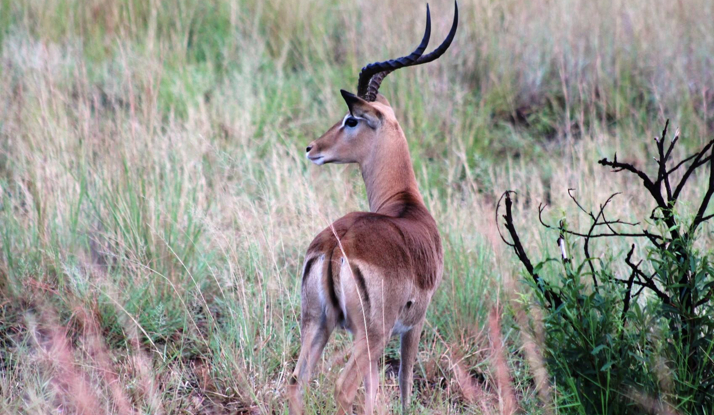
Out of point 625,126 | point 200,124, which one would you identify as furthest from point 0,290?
point 625,126

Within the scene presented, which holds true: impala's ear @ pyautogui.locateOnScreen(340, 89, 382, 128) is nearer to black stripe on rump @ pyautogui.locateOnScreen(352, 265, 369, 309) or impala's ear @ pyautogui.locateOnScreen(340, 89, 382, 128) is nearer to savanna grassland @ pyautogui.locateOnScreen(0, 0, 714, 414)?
savanna grassland @ pyautogui.locateOnScreen(0, 0, 714, 414)

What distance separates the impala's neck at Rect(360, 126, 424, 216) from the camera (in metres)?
4.36

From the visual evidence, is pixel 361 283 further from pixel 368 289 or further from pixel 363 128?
pixel 363 128

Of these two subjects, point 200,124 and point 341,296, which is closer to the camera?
point 341,296

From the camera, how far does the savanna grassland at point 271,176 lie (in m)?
3.95

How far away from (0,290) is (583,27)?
645 cm

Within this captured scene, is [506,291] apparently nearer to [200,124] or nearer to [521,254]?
[521,254]

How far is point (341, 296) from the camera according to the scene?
128 inches

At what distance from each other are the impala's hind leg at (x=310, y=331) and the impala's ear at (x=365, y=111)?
53.0 inches

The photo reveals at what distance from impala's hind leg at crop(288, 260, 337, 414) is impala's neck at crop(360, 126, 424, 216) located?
1095 mm

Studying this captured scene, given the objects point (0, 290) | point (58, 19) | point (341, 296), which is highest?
point (58, 19)

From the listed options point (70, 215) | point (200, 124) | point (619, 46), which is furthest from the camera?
point (619, 46)

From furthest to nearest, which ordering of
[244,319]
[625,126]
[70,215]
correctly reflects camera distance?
[625,126], [70,215], [244,319]

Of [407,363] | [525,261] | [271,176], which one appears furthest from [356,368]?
[271,176]
